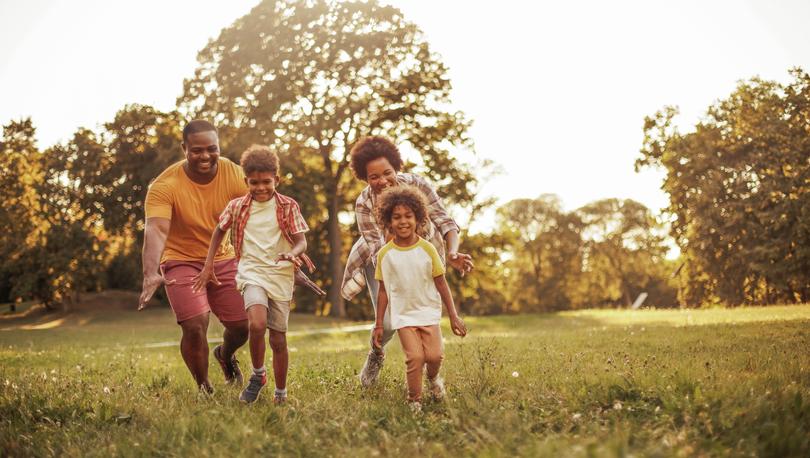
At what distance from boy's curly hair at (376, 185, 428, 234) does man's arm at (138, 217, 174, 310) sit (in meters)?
1.82

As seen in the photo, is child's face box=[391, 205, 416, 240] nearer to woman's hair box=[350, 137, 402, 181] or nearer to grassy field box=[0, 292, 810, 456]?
woman's hair box=[350, 137, 402, 181]

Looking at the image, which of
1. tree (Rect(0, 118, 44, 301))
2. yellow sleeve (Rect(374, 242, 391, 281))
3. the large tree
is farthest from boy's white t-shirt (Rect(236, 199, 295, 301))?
tree (Rect(0, 118, 44, 301))

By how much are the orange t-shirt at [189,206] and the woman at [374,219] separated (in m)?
1.20

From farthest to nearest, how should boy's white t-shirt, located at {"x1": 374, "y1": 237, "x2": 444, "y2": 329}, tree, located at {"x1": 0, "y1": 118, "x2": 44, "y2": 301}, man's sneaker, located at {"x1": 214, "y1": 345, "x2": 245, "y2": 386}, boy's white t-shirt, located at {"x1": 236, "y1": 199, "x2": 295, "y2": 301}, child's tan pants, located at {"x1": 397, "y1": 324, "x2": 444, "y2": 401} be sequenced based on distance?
tree, located at {"x1": 0, "y1": 118, "x2": 44, "y2": 301}
man's sneaker, located at {"x1": 214, "y1": 345, "x2": 245, "y2": 386}
boy's white t-shirt, located at {"x1": 236, "y1": 199, "x2": 295, "y2": 301}
boy's white t-shirt, located at {"x1": 374, "y1": 237, "x2": 444, "y2": 329}
child's tan pants, located at {"x1": 397, "y1": 324, "x2": 444, "y2": 401}

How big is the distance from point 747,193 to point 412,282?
2848 cm

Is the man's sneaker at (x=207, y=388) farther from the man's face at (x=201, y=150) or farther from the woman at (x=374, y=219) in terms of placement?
the man's face at (x=201, y=150)

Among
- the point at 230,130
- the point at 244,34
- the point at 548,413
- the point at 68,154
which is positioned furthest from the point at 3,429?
the point at 68,154

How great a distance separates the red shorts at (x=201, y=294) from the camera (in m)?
5.73

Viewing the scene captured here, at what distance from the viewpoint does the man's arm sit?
5.34 metres

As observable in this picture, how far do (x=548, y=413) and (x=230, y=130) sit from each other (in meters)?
23.3

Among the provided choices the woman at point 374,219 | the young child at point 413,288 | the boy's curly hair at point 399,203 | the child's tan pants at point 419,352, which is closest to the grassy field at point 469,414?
the child's tan pants at point 419,352

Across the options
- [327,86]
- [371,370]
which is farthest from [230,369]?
[327,86]

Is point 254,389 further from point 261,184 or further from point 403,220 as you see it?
point 403,220

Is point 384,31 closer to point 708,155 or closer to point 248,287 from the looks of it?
point 708,155
